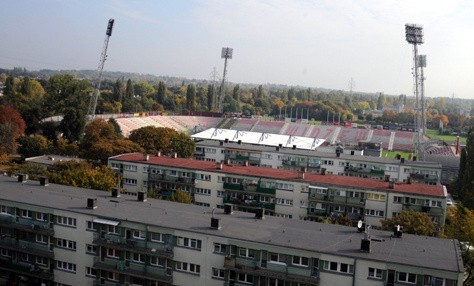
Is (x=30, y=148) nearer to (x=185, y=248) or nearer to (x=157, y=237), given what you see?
(x=157, y=237)

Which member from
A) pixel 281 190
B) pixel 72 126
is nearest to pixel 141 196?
pixel 281 190

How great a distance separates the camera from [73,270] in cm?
2283

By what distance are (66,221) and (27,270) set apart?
3.00 meters

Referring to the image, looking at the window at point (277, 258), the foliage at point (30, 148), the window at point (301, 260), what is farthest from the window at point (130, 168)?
the window at point (301, 260)

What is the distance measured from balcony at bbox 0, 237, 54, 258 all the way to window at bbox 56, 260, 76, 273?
508 mm

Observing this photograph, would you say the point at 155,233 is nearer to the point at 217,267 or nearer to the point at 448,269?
the point at 217,267

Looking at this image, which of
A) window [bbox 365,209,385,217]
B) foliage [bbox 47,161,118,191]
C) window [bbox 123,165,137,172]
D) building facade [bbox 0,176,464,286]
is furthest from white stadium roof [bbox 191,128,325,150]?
building facade [bbox 0,176,464,286]

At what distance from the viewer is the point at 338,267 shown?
18.7m

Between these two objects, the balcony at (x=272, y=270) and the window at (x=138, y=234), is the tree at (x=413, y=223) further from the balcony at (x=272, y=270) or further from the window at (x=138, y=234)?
the window at (x=138, y=234)

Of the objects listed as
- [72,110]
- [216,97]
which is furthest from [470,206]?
[216,97]

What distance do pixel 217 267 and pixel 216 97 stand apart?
4672 inches

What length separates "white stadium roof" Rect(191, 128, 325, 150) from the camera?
6731cm

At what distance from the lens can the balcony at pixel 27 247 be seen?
22984 millimetres

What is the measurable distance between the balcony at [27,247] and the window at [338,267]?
39.4 ft
